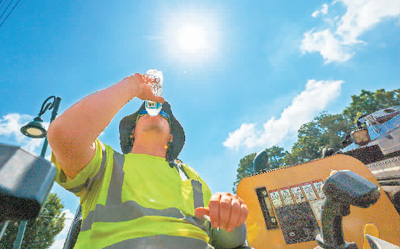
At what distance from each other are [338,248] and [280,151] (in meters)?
37.6

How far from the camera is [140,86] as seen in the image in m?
1.36

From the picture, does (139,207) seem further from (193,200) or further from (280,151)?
(280,151)

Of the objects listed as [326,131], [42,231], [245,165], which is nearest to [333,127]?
[326,131]

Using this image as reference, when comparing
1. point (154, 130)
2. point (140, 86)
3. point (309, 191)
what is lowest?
point (309, 191)

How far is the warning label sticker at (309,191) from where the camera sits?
302 cm

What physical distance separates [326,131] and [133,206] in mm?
37718

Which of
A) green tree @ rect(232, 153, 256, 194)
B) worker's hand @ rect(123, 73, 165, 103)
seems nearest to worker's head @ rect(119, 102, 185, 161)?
worker's hand @ rect(123, 73, 165, 103)

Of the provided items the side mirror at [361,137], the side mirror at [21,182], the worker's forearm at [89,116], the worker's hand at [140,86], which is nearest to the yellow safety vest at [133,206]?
the worker's forearm at [89,116]

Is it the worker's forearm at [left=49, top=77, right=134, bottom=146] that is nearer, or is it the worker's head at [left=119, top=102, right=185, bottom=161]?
the worker's forearm at [left=49, top=77, right=134, bottom=146]

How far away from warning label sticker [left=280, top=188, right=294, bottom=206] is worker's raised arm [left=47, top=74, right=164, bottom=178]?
9.61 feet

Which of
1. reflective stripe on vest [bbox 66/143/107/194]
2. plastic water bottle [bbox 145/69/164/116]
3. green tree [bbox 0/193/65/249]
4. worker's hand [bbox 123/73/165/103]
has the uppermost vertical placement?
green tree [bbox 0/193/65/249]

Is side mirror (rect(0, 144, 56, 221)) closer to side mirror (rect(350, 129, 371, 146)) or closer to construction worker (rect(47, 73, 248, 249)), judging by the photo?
construction worker (rect(47, 73, 248, 249))

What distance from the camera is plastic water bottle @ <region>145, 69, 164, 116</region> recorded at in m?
1.56

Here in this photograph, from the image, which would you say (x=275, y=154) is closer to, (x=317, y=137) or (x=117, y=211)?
(x=317, y=137)
